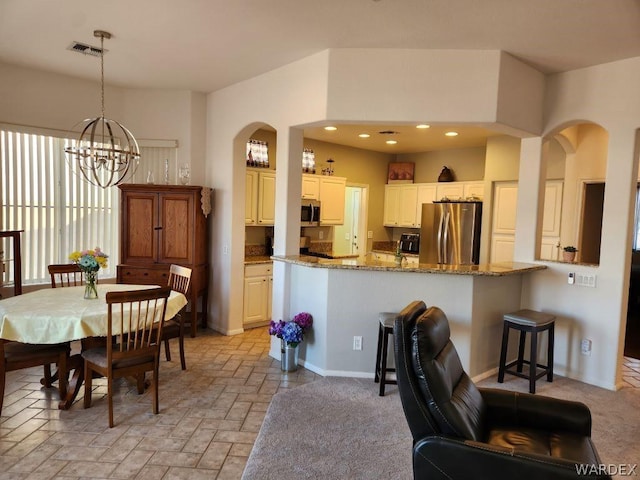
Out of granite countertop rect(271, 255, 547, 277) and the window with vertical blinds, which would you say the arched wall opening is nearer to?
granite countertop rect(271, 255, 547, 277)

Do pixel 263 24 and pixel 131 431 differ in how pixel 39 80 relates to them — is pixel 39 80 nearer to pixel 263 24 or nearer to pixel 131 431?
pixel 263 24

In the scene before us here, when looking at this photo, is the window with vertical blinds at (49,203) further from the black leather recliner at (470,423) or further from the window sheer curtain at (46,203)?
the black leather recliner at (470,423)

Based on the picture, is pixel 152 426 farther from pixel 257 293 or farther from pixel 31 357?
pixel 257 293

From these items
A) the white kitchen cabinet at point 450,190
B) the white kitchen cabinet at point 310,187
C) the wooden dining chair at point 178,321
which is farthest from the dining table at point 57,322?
the white kitchen cabinet at point 450,190

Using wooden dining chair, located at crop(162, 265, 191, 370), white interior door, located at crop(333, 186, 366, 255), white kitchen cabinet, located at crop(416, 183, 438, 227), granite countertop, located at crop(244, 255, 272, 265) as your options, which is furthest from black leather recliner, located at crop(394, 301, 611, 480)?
white interior door, located at crop(333, 186, 366, 255)

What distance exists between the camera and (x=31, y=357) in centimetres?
314

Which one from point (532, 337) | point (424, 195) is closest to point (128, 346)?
point (532, 337)

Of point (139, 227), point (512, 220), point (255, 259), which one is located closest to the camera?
point (139, 227)

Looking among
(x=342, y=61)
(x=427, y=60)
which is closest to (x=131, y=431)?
(x=342, y=61)

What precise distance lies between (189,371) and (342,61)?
3.12 meters

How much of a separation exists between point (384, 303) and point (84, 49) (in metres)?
3.60

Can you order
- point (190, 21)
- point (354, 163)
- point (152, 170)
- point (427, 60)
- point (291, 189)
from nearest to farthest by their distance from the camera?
point (190, 21)
point (427, 60)
point (291, 189)
point (152, 170)
point (354, 163)

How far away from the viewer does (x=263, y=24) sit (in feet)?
11.0

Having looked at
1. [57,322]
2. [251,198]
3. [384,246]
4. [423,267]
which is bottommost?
[57,322]
